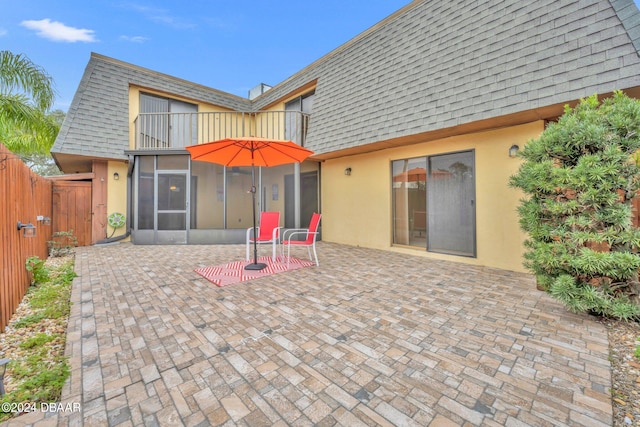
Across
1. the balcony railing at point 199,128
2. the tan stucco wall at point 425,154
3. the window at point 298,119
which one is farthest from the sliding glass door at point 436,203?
the balcony railing at point 199,128

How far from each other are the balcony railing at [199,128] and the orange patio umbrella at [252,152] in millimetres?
3288

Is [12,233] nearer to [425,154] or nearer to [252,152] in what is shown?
[252,152]

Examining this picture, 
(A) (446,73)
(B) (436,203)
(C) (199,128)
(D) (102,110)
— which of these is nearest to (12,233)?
(D) (102,110)

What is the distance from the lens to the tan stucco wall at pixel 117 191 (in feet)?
28.2

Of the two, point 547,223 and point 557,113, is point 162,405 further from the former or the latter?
point 557,113

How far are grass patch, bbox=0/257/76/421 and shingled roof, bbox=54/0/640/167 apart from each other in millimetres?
5635

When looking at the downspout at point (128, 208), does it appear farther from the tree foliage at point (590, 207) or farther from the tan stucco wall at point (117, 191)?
the tree foliage at point (590, 207)

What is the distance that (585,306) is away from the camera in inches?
110

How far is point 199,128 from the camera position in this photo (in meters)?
9.45

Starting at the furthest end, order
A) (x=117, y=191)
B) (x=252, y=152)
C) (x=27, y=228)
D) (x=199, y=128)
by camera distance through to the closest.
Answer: (x=199, y=128) < (x=117, y=191) < (x=252, y=152) < (x=27, y=228)

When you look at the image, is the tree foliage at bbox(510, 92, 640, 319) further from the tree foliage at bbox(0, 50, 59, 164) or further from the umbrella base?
the tree foliage at bbox(0, 50, 59, 164)

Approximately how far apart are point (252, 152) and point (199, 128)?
236 inches

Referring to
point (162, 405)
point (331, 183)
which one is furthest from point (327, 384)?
point (331, 183)

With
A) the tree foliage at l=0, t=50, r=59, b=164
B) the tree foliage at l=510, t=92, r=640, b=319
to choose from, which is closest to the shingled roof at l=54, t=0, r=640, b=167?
the tree foliage at l=510, t=92, r=640, b=319
